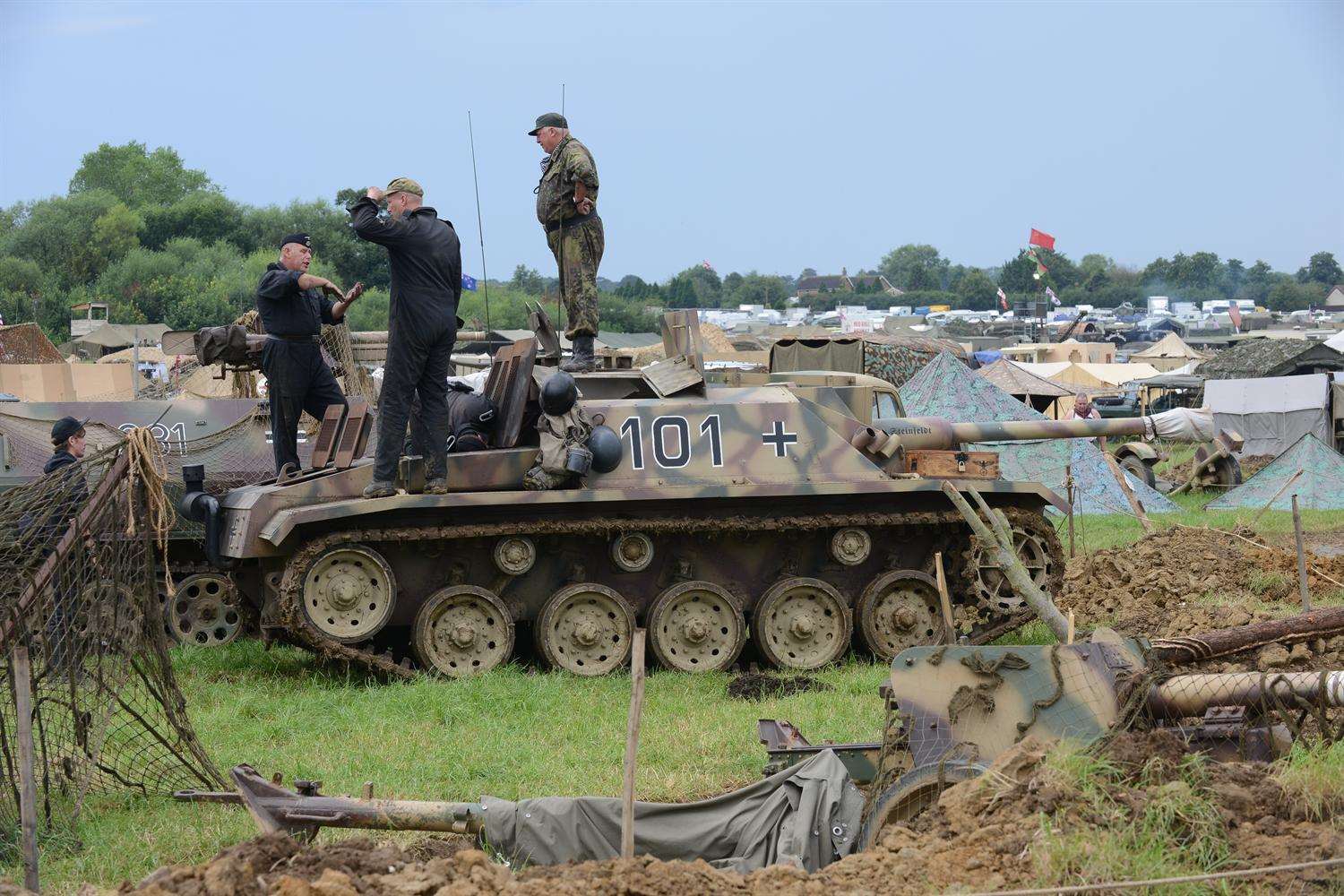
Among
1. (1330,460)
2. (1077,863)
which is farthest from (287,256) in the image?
(1330,460)

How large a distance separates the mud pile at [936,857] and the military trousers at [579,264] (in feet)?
23.2

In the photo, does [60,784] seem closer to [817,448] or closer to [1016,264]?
[817,448]

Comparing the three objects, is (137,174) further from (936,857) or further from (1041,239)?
(936,857)

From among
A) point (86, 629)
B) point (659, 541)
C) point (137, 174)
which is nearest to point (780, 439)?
point (659, 541)

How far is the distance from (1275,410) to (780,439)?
66.9 ft

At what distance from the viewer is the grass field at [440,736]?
7.14 meters

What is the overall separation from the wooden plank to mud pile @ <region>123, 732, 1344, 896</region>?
582 centimetres

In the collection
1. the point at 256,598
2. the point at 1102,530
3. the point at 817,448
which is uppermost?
the point at 817,448

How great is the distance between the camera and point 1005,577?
11789mm

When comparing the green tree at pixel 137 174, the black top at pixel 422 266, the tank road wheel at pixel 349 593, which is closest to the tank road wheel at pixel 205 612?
the tank road wheel at pixel 349 593

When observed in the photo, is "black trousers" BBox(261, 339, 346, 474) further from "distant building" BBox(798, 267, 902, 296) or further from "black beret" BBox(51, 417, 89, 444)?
"distant building" BBox(798, 267, 902, 296)

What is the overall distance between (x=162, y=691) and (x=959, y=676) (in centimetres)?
410

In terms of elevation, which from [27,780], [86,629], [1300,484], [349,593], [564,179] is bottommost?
[1300,484]

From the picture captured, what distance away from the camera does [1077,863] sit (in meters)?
5.34
